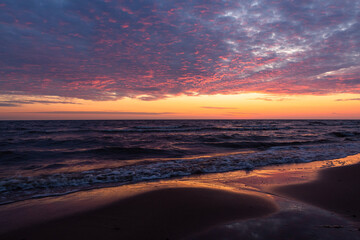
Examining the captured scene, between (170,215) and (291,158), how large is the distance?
334 inches

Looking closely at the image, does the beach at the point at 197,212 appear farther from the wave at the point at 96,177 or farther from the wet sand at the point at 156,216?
the wave at the point at 96,177

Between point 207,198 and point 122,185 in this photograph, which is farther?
point 122,185

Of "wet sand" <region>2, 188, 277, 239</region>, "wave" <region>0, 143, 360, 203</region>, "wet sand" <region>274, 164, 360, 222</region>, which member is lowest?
"wave" <region>0, 143, 360, 203</region>

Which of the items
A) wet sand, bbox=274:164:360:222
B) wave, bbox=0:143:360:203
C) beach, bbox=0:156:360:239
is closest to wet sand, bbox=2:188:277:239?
beach, bbox=0:156:360:239

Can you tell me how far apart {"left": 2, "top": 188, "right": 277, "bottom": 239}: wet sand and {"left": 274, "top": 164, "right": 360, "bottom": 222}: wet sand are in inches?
46.8

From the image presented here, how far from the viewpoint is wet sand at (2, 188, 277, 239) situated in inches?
125

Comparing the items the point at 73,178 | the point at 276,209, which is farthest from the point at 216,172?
the point at 73,178

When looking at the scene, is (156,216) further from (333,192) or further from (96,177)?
(333,192)

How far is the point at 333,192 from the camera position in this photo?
5.20 meters

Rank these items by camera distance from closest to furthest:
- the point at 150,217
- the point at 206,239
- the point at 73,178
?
the point at 206,239, the point at 150,217, the point at 73,178

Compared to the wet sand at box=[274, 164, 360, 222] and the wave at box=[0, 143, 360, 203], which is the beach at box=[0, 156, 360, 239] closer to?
the wet sand at box=[274, 164, 360, 222]

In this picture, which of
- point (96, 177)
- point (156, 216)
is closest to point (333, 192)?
point (156, 216)

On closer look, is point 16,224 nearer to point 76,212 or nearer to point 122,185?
point 76,212

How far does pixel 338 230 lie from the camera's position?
10.0ft
